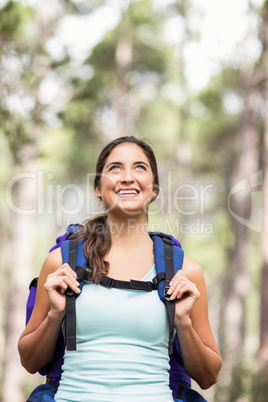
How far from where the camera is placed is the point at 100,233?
2629mm

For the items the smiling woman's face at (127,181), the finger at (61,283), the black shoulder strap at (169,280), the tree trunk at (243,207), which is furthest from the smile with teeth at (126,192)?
the tree trunk at (243,207)

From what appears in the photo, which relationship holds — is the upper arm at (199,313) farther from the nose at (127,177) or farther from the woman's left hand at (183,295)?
the nose at (127,177)

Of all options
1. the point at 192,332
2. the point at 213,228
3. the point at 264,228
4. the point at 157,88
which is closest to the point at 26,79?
the point at 264,228

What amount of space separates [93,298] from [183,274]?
1.26 ft

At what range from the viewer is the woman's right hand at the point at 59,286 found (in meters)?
2.23

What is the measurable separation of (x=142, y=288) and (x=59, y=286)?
1.11ft

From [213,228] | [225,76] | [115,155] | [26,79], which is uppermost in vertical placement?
[225,76]

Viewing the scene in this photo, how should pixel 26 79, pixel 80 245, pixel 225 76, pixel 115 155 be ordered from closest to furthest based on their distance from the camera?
pixel 80 245
pixel 115 155
pixel 26 79
pixel 225 76

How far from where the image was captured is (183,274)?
7.66 ft

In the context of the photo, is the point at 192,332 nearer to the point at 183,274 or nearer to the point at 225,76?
the point at 183,274

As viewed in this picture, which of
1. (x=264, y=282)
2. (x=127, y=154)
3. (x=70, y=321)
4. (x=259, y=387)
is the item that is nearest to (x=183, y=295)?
(x=70, y=321)

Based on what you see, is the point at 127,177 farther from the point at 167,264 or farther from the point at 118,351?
the point at 118,351

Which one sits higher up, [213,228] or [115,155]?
[115,155]

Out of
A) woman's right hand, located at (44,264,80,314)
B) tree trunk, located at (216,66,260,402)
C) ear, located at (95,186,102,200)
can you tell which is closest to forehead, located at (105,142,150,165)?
ear, located at (95,186,102,200)
